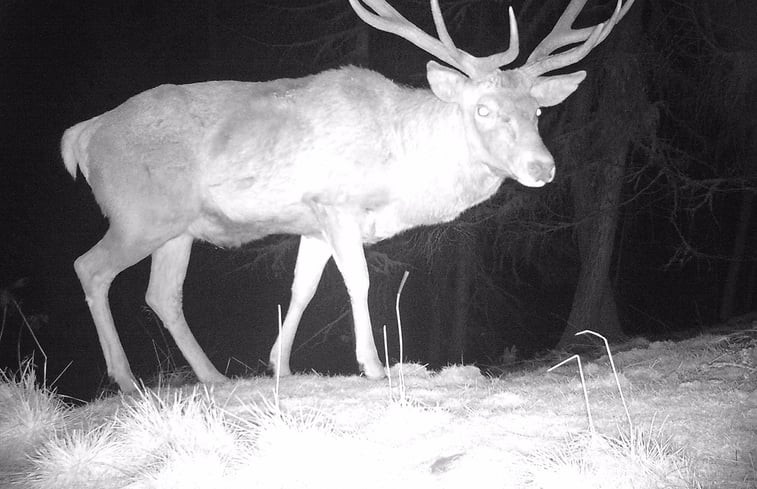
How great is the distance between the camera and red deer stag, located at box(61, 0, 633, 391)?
16.8 feet

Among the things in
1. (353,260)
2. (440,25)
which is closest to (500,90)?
(440,25)

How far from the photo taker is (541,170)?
4.65 meters

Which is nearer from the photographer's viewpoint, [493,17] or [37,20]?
[493,17]

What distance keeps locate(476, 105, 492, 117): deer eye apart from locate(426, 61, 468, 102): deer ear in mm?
266

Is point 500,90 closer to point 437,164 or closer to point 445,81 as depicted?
point 445,81

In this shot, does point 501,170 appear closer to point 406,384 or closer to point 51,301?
point 406,384

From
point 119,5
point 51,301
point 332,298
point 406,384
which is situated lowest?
point 51,301

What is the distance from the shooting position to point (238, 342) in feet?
67.6

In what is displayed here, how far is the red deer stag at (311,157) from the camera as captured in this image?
5.11 metres

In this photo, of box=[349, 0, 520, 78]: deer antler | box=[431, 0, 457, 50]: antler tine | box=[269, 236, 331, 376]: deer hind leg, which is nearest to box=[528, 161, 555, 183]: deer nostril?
box=[349, 0, 520, 78]: deer antler

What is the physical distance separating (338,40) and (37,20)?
12.0 meters

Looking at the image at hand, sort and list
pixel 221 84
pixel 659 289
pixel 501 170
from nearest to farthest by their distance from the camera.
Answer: pixel 501 170
pixel 221 84
pixel 659 289

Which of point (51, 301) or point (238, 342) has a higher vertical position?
point (51, 301)

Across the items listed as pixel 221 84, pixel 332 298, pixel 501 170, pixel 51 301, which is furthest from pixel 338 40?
pixel 51 301
